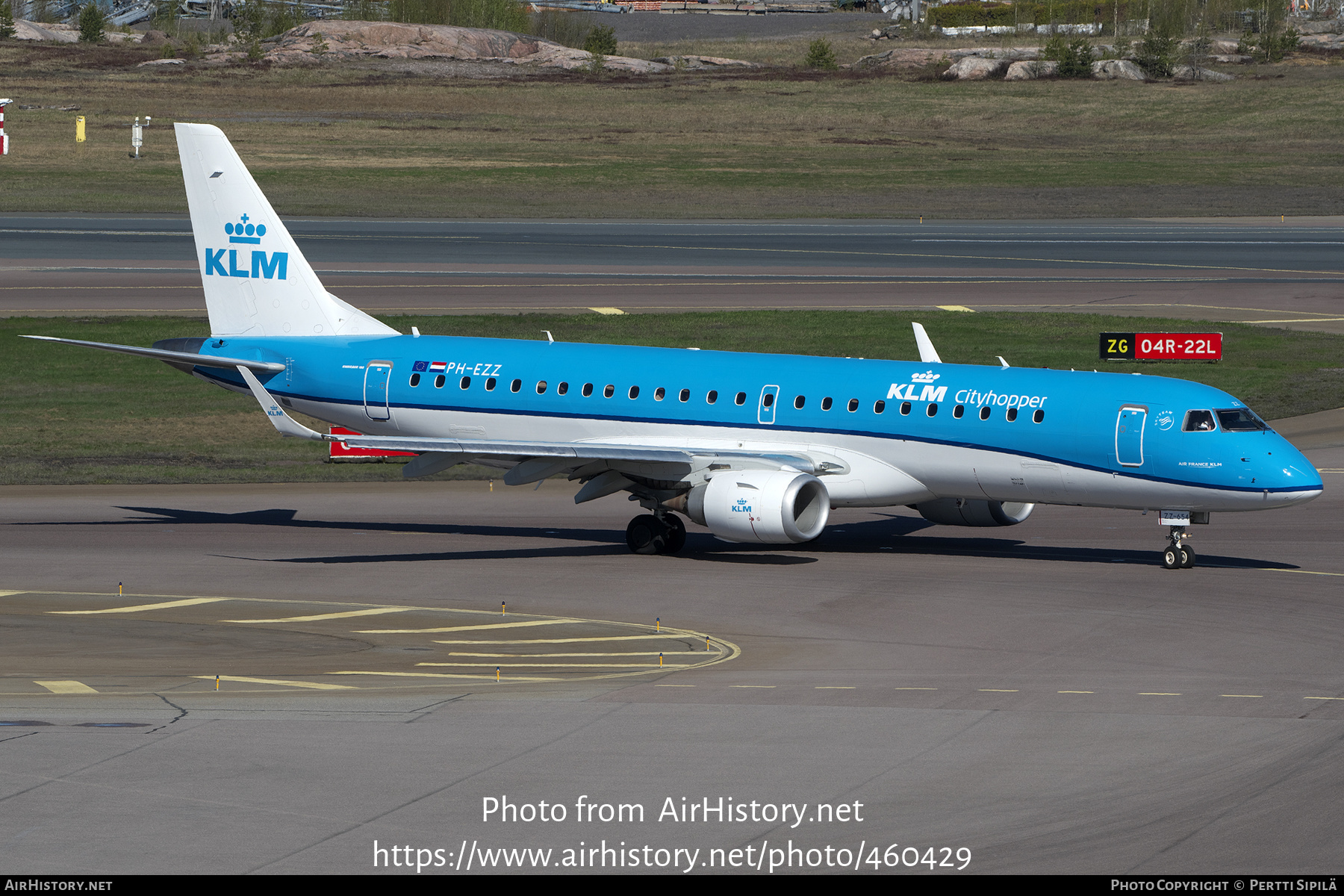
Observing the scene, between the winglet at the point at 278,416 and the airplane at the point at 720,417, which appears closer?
the airplane at the point at 720,417

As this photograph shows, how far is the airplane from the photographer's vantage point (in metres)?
35.5

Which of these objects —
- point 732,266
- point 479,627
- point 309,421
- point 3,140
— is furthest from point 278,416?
point 3,140

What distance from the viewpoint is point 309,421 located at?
171 feet

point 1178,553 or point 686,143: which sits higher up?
point 686,143

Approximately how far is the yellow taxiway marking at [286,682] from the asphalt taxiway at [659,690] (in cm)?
11

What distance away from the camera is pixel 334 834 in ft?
60.3

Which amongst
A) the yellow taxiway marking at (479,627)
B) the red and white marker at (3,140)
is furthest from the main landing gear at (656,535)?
the red and white marker at (3,140)

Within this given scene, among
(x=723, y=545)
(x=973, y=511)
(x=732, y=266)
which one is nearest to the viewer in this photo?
(x=973, y=511)

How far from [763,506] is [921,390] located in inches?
180

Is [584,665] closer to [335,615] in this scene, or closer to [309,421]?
[335,615]

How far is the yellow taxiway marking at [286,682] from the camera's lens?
25781mm

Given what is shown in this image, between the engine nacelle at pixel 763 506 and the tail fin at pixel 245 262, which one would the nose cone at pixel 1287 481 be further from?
the tail fin at pixel 245 262

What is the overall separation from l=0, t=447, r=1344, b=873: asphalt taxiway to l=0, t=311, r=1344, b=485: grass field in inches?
276

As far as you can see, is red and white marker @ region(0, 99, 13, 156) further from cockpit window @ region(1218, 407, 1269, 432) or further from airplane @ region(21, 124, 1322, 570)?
cockpit window @ region(1218, 407, 1269, 432)
